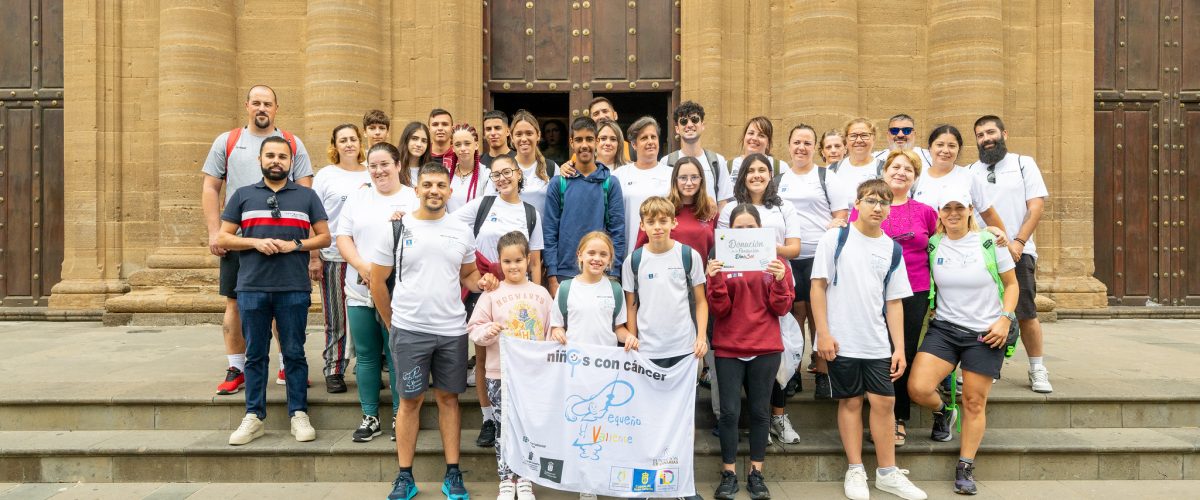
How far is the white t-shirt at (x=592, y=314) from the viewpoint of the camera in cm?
423

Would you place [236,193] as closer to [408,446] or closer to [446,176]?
[446,176]

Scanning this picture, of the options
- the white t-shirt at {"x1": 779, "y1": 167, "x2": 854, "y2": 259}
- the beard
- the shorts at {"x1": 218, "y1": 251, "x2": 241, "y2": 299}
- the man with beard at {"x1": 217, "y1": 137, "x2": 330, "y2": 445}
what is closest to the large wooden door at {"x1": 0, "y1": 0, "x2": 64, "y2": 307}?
the shorts at {"x1": 218, "y1": 251, "x2": 241, "y2": 299}

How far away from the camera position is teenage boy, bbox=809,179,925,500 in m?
4.35

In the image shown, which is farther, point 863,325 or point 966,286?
point 966,286

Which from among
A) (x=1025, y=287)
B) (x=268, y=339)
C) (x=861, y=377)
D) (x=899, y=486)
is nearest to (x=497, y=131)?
(x=268, y=339)

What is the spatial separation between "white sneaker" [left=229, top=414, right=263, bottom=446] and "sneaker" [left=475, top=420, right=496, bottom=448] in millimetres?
1481

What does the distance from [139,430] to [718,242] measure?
4.23m

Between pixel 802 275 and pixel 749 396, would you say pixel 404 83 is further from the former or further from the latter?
pixel 749 396

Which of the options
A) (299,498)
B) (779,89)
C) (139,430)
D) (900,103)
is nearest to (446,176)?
(299,498)

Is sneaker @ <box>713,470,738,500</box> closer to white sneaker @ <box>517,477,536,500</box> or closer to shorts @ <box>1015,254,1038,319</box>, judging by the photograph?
white sneaker @ <box>517,477,536,500</box>

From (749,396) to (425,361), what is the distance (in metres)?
1.94

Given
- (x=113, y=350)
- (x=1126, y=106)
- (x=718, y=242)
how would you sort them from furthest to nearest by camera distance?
(x=1126, y=106)
(x=113, y=350)
(x=718, y=242)

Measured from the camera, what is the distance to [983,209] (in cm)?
528

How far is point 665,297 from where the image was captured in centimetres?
423
